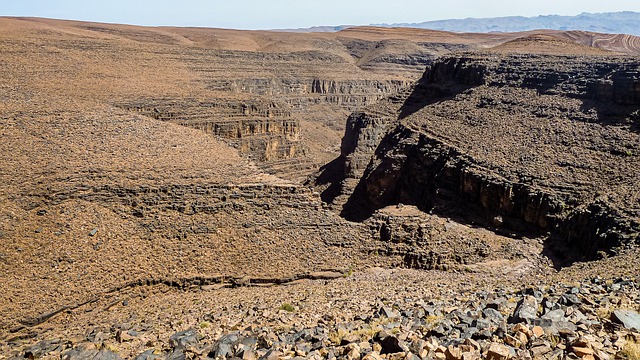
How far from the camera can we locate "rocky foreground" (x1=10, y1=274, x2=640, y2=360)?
9039 mm

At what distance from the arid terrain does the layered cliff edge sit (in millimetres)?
131

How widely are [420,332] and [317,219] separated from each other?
42.5 feet

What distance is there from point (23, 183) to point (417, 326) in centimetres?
1666

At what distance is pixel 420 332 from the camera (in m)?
10.9

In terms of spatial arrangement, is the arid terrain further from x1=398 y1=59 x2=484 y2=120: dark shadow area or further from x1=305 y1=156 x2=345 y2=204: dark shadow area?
x1=398 y1=59 x2=484 y2=120: dark shadow area

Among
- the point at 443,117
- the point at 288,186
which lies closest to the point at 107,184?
the point at 288,186

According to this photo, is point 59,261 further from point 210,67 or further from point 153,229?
point 210,67

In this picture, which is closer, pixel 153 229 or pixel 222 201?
pixel 153 229

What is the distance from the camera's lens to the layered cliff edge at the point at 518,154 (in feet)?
88.4

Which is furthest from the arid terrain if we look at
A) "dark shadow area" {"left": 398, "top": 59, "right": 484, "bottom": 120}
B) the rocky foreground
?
"dark shadow area" {"left": 398, "top": 59, "right": 484, "bottom": 120}

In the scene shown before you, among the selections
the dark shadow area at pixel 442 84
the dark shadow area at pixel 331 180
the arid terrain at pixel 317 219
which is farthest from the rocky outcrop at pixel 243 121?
the dark shadow area at pixel 442 84

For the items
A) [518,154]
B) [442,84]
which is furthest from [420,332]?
[442,84]

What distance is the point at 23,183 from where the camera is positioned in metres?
20.7

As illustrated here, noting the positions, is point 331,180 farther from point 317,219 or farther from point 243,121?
point 317,219
